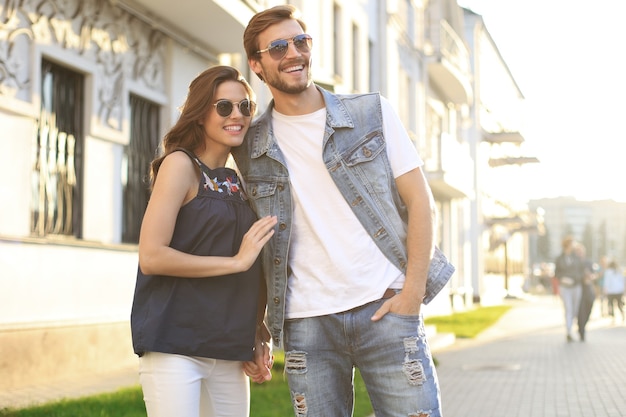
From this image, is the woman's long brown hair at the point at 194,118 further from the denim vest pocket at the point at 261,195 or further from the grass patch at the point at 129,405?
the grass patch at the point at 129,405

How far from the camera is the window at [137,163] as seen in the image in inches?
521

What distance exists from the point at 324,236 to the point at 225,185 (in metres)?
0.42

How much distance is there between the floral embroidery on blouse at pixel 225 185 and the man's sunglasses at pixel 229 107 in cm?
24

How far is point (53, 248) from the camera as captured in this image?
35.7 feet

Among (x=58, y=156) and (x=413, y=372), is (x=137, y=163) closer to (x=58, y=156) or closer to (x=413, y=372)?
(x=58, y=156)

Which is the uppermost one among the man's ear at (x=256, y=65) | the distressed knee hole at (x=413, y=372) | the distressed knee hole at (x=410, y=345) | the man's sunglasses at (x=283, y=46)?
the man's sunglasses at (x=283, y=46)

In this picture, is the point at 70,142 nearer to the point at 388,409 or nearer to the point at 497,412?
the point at 497,412

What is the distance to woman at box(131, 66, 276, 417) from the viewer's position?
3.57 meters

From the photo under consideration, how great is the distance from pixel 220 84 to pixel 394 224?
848mm

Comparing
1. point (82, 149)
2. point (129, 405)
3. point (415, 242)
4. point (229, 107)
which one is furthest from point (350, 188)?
point (82, 149)

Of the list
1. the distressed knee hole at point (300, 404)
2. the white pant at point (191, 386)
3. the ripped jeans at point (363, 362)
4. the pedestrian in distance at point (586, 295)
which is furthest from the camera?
the pedestrian in distance at point (586, 295)

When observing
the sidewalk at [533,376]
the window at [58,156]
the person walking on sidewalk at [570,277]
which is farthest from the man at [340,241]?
the person walking on sidewalk at [570,277]

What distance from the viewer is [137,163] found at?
13.5 meters

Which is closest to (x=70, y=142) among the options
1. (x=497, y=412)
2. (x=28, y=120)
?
(x=28, y=120)
